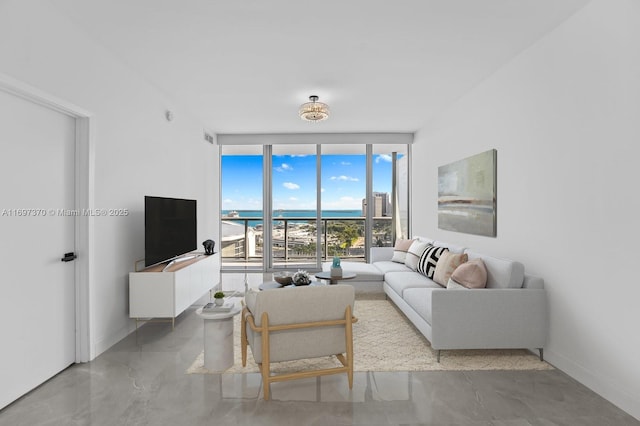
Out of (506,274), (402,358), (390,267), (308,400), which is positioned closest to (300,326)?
(308,400)

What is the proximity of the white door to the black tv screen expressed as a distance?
77 centimetres

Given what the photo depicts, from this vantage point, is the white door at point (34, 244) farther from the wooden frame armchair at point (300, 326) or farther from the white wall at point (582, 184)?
the white wall at point (582, 184)

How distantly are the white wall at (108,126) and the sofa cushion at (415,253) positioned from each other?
11.2 ft

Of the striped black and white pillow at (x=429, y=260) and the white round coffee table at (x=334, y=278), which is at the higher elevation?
the striped black and white pillow at (x=429, y=260)

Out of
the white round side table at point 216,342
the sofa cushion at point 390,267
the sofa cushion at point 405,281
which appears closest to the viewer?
the white round side table at point 216,342

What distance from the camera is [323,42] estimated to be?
10.2ft

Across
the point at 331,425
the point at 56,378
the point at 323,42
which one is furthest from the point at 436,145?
the point at 56,378

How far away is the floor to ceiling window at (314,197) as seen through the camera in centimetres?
700

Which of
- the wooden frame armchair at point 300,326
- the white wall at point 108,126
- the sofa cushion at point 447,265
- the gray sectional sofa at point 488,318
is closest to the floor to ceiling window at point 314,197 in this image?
the white wall at point 108,126

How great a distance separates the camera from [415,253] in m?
4.95

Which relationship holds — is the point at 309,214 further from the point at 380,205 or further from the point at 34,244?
the point at 34,244

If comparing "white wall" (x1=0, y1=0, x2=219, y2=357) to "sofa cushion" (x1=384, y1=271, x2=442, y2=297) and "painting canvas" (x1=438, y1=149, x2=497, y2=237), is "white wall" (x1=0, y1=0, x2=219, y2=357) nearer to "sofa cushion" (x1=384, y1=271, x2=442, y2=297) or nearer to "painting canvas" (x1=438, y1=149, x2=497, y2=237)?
"sofa cushion" (x1=384, y1=271, x2=442, y2=297)

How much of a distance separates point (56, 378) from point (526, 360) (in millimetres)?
3752

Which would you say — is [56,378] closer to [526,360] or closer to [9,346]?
[9,346]
